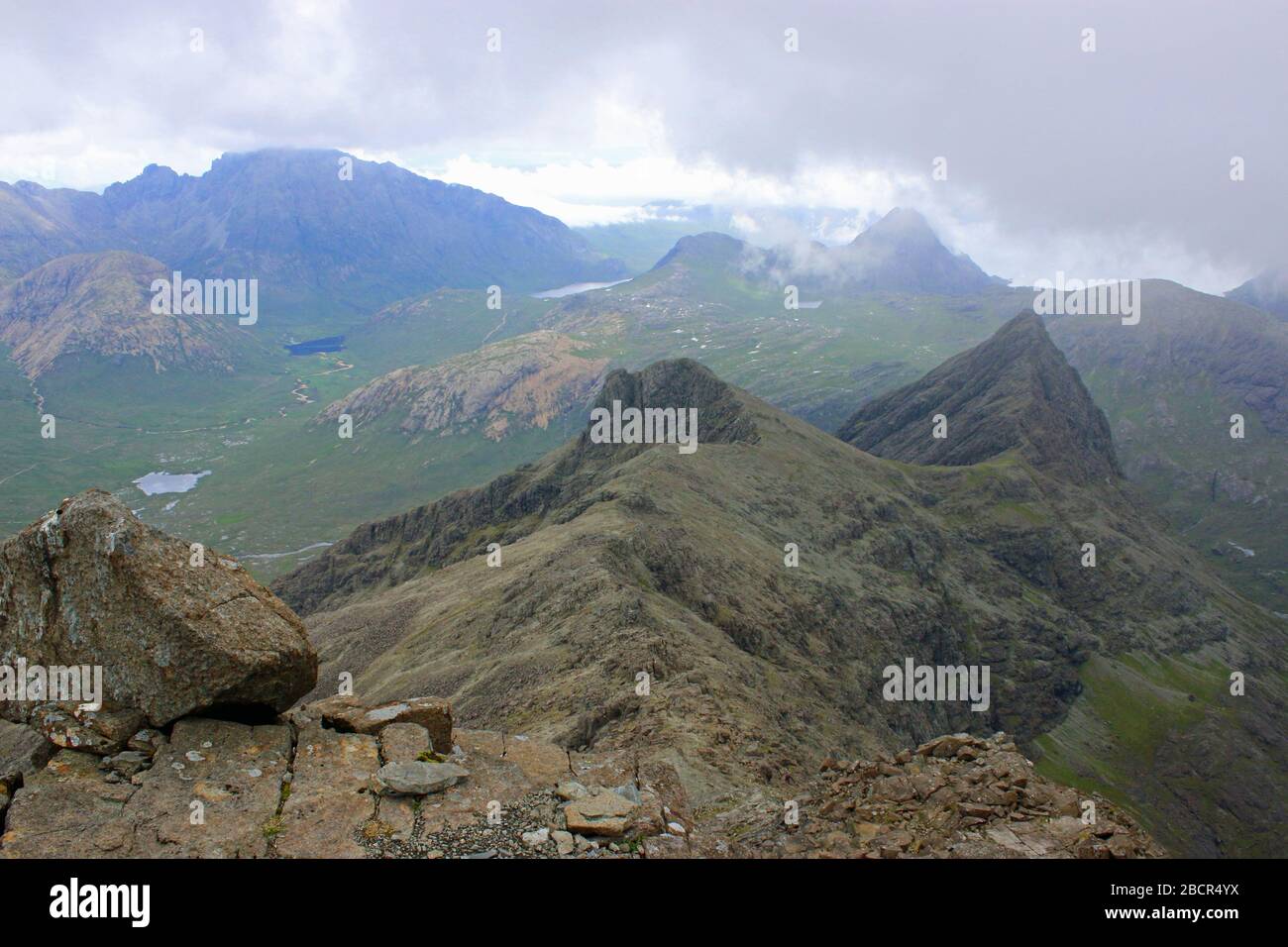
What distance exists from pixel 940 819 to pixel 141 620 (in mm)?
24878

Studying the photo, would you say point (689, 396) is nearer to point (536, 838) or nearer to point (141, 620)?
point (141, 620)

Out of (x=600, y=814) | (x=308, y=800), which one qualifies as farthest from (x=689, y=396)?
(x=308, y=800)

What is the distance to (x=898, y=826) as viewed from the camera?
2342 centimetres

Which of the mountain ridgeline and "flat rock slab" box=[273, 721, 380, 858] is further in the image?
the mountain ridgeline

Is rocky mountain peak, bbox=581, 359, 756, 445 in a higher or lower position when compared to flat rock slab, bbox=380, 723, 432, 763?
higher

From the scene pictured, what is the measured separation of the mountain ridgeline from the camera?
53281 millimetres

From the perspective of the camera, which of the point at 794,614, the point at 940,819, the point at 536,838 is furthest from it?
the point at 794,614

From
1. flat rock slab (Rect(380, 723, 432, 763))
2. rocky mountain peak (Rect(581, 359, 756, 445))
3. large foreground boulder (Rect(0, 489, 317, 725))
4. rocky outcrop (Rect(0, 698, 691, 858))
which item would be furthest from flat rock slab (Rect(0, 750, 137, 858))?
rocky mountain peak (Rect(581, 359, 756, 445))

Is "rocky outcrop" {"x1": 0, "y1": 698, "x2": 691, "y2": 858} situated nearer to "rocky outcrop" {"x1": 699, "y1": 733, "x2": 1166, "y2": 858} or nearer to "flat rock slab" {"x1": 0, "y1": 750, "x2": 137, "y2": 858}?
"flat rock slab" {"x1": 0, "y1": 750, "x2": 137, "y2": 858}

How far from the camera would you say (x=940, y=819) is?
910 inches

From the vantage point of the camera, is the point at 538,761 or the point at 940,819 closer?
the point at 940,819

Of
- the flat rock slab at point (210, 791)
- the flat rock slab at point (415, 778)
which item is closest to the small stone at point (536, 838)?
the flat rock slab at point (415, 778)

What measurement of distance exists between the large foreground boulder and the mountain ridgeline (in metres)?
18.7
